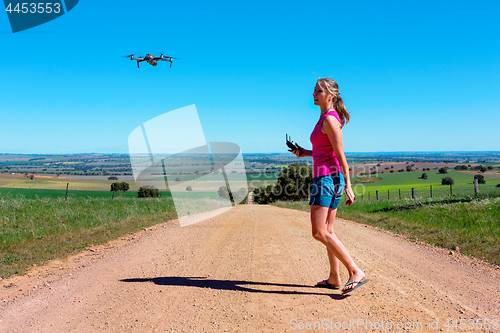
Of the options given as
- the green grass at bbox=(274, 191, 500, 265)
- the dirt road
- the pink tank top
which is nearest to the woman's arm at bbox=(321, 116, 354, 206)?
the pink tank top

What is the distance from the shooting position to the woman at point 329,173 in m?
3.74

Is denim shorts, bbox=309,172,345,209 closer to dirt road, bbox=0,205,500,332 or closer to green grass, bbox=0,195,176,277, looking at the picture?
dirt road, bbox=0,205,500,332

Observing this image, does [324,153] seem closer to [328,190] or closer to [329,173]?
[329,173]

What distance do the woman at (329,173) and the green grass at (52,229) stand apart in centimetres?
558

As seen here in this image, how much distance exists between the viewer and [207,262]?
566cm

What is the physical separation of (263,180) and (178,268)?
43634mm

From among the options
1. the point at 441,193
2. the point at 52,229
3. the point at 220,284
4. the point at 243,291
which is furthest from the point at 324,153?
the point at 441,193

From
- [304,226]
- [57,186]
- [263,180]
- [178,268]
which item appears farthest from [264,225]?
[57,186]

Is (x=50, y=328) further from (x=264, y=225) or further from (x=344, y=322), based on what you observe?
(x=264, y=225)

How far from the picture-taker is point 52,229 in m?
9.73

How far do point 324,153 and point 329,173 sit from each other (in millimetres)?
260

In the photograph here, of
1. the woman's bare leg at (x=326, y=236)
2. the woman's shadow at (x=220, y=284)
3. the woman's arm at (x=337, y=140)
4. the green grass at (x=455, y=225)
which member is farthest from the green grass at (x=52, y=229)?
the green grass at (x=455, y=225)

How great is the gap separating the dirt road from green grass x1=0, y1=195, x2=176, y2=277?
748 millimetres

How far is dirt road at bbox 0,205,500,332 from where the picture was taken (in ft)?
10.9
